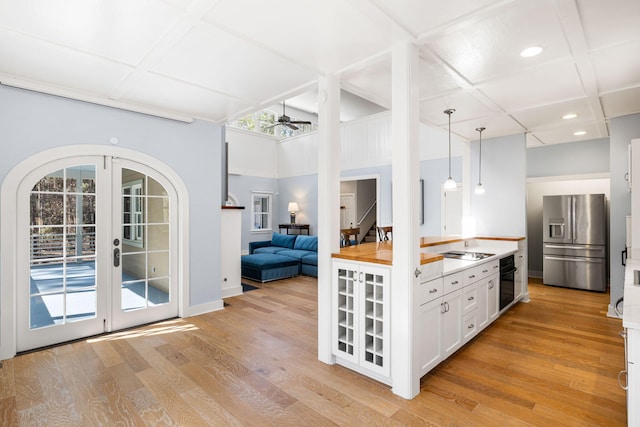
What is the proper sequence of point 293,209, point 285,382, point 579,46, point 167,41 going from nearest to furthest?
point 167,41 → point 579,46 → point 285,382 → point 293,209

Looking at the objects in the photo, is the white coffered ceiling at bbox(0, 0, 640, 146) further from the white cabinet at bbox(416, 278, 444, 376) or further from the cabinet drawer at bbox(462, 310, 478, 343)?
the cabinet drawer at bbox(462, 310, 478, 343)

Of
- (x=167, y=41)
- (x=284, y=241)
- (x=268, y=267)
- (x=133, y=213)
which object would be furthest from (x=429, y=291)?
(x=284, y=241)

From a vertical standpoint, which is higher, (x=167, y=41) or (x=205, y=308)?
(x=167, y=41)

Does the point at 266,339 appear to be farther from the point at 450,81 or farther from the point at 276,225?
the point at 276,225

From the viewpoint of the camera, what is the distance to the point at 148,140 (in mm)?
3822

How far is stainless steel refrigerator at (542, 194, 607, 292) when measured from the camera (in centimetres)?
548

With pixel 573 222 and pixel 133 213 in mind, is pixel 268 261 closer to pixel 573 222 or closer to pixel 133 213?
pixel 133 213

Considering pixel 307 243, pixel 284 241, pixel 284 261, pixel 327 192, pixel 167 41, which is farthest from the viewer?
pixel 284 241

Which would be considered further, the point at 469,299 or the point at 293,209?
the point at 293,209

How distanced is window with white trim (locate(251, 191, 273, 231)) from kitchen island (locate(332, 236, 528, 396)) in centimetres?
768

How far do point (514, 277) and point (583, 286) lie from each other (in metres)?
2.09


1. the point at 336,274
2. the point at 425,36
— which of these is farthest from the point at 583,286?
the point at 425,36

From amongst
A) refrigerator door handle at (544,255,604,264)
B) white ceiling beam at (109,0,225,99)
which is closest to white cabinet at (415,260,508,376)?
white ceiling beam at (109,0,225,99)

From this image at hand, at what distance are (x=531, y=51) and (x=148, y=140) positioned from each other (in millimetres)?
3910
